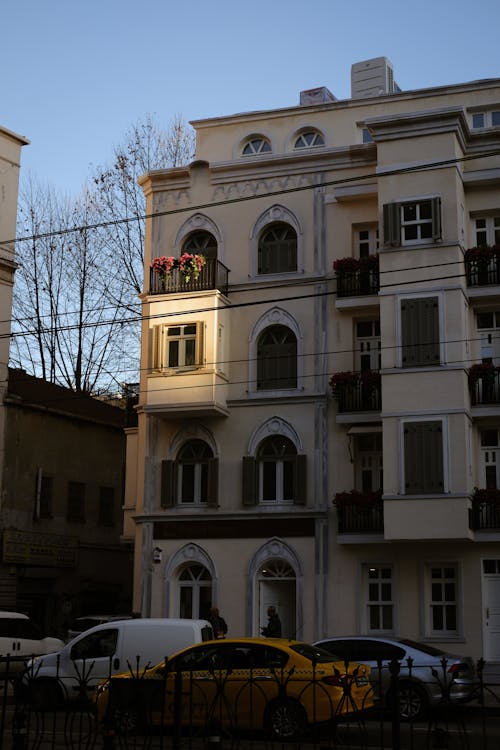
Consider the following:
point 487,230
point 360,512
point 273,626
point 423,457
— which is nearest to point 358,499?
point 360,512

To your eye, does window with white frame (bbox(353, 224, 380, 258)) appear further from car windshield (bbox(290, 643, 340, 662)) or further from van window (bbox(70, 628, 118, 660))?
car windshield (bbox(290, 643, 340, 662))

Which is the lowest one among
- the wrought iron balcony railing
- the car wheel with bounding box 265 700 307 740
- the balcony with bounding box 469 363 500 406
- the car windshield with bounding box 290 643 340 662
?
the car wheel with bounding box 265 700 307 740

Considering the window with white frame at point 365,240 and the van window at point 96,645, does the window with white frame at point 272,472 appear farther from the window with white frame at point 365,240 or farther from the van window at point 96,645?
the van window at point 96,645

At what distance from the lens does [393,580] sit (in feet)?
94.7

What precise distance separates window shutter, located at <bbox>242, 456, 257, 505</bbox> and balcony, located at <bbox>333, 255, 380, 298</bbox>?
535 cm

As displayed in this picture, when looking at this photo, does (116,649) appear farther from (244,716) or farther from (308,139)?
(308,139)

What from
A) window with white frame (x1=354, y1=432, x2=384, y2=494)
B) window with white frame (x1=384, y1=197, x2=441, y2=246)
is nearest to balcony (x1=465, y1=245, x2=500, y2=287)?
window with white frame (x1=384, y1=197, x2=441, y2=246)

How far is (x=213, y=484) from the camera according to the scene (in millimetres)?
30969

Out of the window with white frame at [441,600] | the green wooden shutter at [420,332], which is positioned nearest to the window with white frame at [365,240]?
the green wooden shutter at [420,332]

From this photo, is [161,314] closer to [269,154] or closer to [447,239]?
[269,154]

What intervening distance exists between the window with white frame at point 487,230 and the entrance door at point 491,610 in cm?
892

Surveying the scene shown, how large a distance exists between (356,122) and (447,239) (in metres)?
6.53

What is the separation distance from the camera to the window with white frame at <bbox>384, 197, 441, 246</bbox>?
96.5 feet

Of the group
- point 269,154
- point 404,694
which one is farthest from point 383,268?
point 404,694
